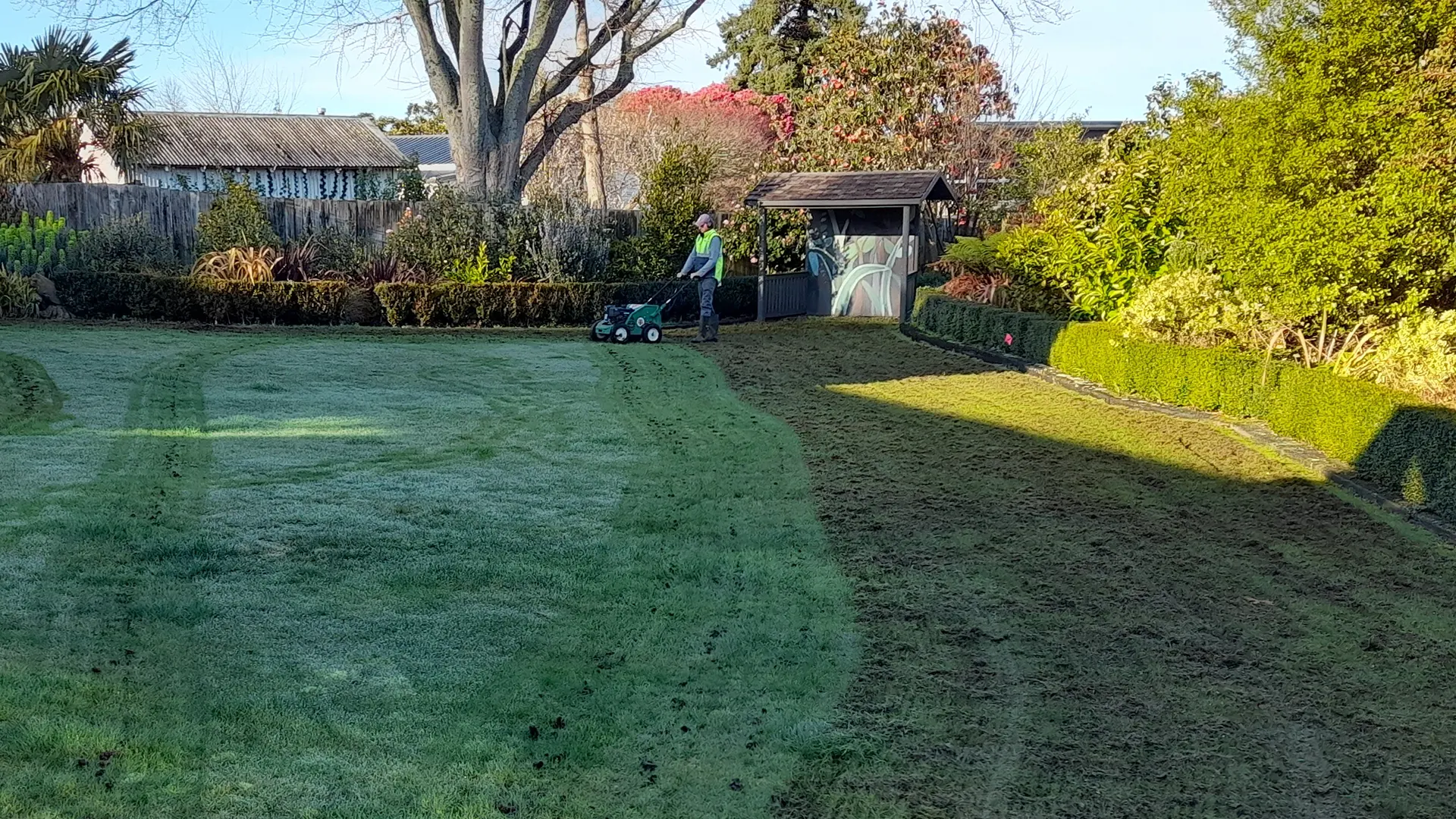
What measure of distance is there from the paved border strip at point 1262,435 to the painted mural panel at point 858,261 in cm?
637

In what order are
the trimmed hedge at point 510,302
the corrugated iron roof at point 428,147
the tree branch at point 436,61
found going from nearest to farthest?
the trimmed hedge at point 510,302
the tree branch at point 436,61
the corrugated iron roof at point 428,147

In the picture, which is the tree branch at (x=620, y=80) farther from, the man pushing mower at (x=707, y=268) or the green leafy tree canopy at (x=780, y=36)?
the green leafy tree canopy at (x=780, y=36)

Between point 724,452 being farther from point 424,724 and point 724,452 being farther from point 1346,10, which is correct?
point 1346,10

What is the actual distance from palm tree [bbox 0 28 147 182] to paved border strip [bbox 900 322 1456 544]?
14548 millimetres

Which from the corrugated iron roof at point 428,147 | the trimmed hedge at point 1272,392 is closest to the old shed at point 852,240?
the trimmed hedge at point 1272,392

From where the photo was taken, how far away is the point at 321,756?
4246 millimetres

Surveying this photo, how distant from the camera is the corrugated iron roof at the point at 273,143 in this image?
3791cm

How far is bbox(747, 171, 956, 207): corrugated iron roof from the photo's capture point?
76.5ft

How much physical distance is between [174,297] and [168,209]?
11.7ft

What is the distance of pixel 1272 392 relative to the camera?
1153cm

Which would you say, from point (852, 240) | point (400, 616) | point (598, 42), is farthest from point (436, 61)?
point (400, 616)

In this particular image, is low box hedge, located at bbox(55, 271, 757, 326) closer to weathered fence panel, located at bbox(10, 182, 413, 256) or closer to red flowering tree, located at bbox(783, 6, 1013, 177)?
weathered fence panel, located at bbox(10, 182, 413, 256)

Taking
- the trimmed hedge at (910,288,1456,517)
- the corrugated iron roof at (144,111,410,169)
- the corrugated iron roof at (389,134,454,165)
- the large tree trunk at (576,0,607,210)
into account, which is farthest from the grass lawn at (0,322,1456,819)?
the corrugated iron roof at (389,134,454,165)

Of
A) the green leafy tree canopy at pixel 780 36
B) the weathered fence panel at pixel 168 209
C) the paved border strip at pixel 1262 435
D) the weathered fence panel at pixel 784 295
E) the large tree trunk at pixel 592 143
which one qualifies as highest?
the green leafy tree canopy at pixel 780 36
